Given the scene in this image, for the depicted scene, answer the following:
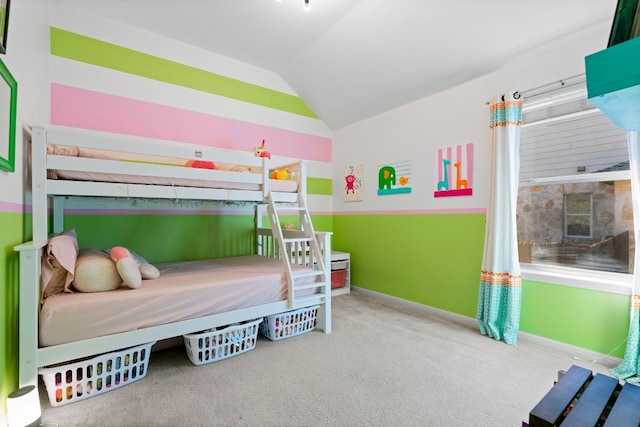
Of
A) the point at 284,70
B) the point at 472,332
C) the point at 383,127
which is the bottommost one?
the point at 472,332

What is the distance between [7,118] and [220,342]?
6.03ft

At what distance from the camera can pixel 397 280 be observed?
3.67 metres

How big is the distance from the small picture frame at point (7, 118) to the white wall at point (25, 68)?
0.08 metres

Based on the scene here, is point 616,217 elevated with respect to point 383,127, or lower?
lower

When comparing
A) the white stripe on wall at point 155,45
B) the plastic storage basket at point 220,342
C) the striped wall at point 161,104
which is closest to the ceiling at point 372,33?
the white stripe on wall at point 155,45

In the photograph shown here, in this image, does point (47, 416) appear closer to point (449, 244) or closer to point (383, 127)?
point (449, 244)

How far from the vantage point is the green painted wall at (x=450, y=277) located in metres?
2.23

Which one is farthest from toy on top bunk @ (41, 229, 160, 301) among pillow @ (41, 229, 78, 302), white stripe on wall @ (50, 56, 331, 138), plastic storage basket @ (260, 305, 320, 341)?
white stripe on wall @ (50, 56, 331, 138)

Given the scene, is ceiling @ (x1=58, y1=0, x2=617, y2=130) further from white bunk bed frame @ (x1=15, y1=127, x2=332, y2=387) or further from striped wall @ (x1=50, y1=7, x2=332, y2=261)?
white bunk bed frame @ (x1=15, y1=127, x2=332, y2=387)

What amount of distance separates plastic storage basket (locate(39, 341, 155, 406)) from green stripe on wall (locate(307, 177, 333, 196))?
9.48 ft

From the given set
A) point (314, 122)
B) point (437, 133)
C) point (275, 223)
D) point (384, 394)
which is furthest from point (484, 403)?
point (314, 122)

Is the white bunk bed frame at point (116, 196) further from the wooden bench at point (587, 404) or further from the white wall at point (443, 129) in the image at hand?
the wooden bench at point (587, 404)

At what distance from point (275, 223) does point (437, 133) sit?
202 centimetres

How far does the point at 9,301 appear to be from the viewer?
160cm
